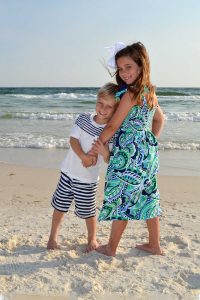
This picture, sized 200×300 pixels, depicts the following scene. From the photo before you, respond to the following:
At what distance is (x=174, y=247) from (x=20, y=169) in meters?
3.35

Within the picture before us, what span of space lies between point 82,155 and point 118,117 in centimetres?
38

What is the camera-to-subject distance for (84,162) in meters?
3.01

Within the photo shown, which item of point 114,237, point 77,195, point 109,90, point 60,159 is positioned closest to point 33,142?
point 60,159

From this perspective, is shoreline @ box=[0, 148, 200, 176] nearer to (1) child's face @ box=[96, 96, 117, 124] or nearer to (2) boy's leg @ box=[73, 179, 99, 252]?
(2) boy's leg @ box=[73, 179, 99, 252]

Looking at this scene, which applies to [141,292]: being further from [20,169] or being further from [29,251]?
[20,169]

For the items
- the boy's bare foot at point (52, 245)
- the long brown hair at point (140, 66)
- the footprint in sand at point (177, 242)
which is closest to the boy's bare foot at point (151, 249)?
the footprint in sand at point (177, 242)

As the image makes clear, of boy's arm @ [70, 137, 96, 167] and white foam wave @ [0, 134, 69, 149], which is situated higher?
boy's arm @ [70, 137, 96, 167]

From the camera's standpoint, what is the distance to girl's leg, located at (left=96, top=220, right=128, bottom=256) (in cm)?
308

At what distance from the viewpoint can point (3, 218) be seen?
13.0 ft

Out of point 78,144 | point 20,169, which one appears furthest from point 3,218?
point 20,169

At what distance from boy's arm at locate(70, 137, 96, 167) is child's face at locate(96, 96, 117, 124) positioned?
0.81 feet

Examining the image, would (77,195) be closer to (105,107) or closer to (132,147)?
(132,147)

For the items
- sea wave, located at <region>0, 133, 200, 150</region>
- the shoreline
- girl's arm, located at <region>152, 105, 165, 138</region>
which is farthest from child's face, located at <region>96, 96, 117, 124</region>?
sea wave, located at <region>0, 133, 200, 150</region>

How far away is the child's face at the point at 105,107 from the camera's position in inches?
115
